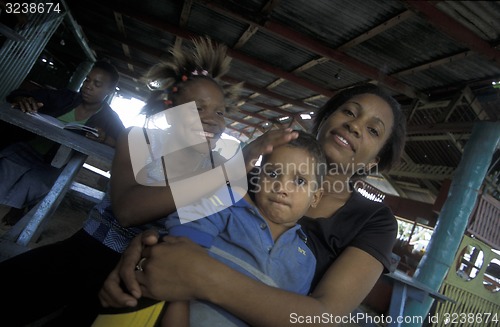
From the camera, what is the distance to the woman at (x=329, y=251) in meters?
0.88

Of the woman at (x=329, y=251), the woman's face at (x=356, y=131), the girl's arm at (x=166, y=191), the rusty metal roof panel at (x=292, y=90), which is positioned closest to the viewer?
the woman at (x=329, y=251)

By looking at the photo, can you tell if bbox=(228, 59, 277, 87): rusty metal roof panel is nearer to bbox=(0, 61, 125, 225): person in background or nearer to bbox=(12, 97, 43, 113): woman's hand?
bbox=(0, 61, 125, 225): person in background

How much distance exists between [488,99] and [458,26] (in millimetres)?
2381

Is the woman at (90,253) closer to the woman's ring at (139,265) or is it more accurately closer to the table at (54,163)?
the woman's ring at (139,265)

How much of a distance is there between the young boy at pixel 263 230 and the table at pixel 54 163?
A: 113cm

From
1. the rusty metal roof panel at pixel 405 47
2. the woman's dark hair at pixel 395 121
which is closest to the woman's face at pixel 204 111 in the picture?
the woman's dark hair at pixel 395 121

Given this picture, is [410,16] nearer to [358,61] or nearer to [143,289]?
[358,61]

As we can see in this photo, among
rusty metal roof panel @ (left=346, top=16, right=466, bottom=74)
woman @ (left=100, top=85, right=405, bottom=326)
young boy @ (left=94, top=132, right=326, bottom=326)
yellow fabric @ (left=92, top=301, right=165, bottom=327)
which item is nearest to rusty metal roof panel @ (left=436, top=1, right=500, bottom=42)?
rusty metal roof panel @ (left=346, top=16, right=466, bottom=74)

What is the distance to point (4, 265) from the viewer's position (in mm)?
1300

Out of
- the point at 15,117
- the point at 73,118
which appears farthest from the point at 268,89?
the point at 15,117

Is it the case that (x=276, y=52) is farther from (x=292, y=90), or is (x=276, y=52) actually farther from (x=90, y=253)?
(x=90, y=253)

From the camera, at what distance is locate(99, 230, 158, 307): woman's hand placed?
2.97 feet

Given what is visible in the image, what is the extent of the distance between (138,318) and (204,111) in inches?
47.8

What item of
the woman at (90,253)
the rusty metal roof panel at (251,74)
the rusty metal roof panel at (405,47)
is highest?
the rusty metal roof panel at (405,47)
